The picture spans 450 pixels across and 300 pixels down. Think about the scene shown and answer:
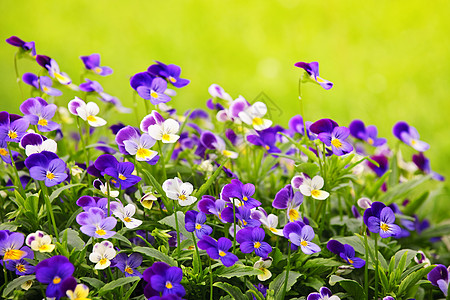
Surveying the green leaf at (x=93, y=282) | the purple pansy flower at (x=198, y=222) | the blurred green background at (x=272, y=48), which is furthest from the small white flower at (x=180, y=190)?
the blurred green background at (x=272, y=48)

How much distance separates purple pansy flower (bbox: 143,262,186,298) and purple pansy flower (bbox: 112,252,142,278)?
126 mm

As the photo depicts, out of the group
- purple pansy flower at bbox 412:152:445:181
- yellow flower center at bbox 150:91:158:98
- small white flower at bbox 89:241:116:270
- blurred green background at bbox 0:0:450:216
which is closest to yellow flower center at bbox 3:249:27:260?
small white flower at bbox 89:241:116:270

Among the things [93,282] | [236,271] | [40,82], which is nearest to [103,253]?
[93,282]

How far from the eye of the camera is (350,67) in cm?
408

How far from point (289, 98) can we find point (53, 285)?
2.96 meters

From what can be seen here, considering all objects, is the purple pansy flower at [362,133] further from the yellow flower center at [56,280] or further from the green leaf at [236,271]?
the yellow flower center at [56,280]

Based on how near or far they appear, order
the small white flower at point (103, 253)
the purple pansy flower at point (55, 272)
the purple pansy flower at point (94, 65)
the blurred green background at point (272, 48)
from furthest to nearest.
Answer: the blurred green background at point (272, 48)
the purple pansy flower at point (94, 65)
the small white flower at point (103, 253)
the purple pansy flower at point (55, 272)

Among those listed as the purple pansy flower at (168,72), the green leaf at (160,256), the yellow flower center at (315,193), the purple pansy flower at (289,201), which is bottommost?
the green leaf at (160,256)

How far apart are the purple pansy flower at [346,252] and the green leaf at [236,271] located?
24cm

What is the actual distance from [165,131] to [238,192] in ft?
0.79

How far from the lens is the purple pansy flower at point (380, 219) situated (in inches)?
45.5

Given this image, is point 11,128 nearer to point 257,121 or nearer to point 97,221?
point 97,221

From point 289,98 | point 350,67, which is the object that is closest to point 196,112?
point 289,98

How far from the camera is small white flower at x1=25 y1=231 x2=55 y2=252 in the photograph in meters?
1.03
